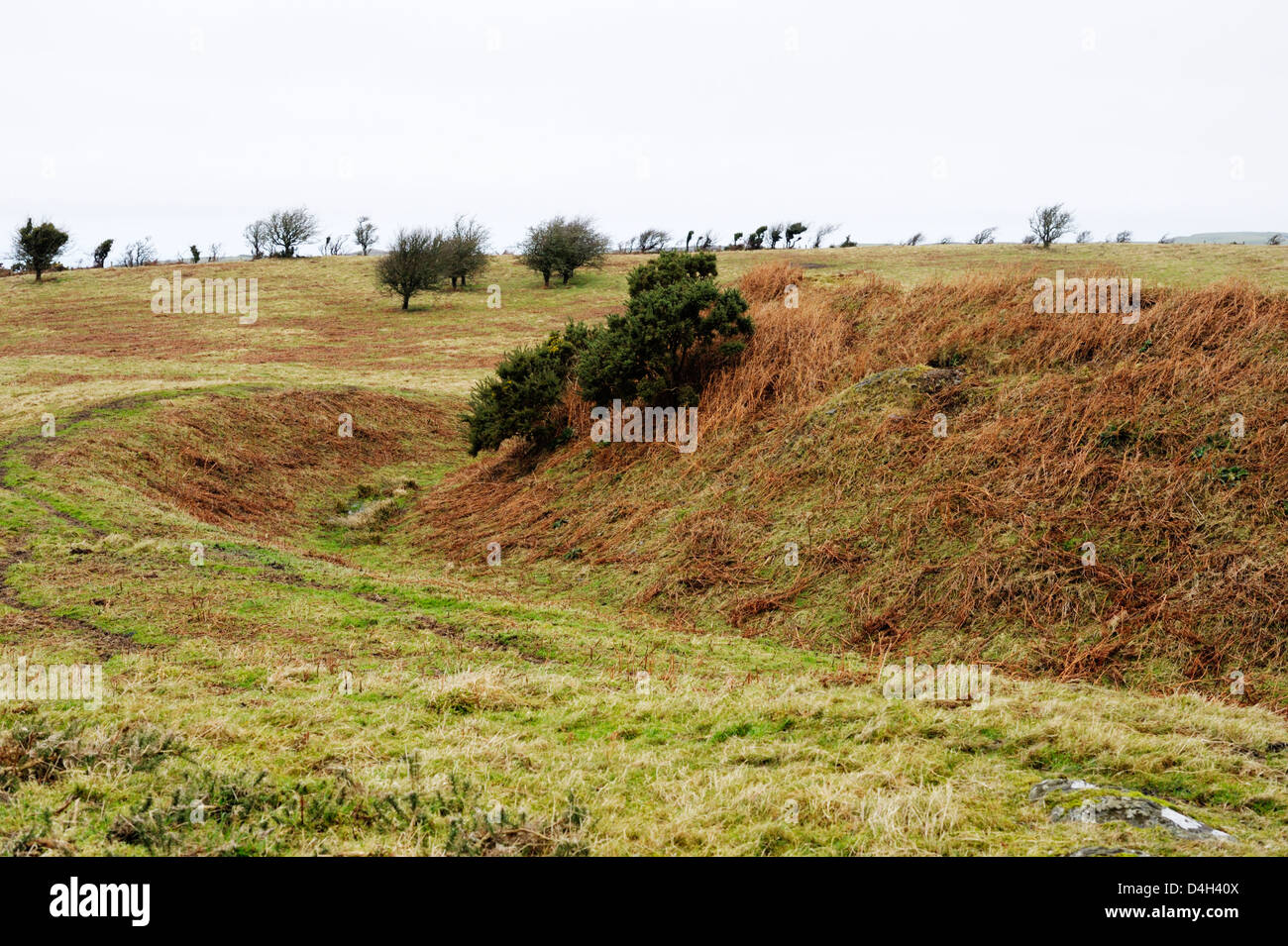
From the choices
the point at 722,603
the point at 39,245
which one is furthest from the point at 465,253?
the point at 722,603

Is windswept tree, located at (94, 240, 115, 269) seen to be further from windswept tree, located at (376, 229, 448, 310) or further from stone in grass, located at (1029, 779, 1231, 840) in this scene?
stone in grass, located at (1029, 779, 1231, 840)

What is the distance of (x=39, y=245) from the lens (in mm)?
63406

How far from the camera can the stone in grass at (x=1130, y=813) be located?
4.51m

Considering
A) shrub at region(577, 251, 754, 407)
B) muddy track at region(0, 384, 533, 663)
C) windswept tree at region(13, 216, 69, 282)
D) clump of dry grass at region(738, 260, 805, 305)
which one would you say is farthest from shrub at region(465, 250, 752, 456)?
windswept tree at region(13, 216, 69, 282)

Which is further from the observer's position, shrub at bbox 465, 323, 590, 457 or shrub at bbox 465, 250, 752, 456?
shrub at bbox 465, 323, 590, 457

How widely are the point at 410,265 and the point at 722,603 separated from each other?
50.7m

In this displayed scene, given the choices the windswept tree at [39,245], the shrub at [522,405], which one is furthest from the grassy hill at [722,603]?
the windswept tree at [39,245]

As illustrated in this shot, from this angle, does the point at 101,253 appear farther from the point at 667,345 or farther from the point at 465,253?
the point at 667,345

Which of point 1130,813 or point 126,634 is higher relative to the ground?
point 1130,813

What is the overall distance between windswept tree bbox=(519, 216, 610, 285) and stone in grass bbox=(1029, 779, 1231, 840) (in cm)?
6324

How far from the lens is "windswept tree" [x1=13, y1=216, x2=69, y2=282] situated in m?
63.1

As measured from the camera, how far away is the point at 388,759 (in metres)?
5.68

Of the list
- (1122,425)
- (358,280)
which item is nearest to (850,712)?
(1122,425)
